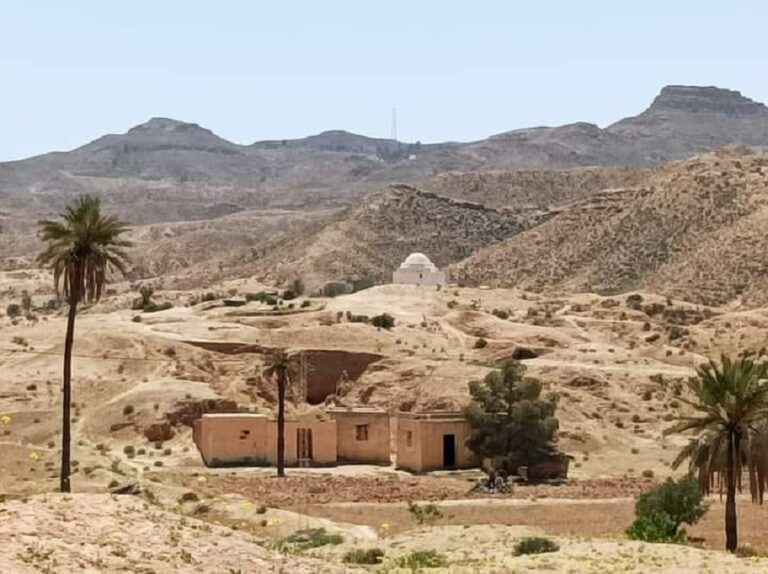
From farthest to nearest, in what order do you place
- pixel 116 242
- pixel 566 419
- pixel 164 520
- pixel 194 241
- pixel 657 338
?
pixel 194 241
pixel 657 338
pixel 566 419
pixel 116 242
pixel 164 520

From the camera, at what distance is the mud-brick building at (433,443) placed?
5259cm

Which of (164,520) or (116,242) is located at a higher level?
(116,242)

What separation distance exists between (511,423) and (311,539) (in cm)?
2134

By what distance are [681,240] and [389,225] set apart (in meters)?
39.6

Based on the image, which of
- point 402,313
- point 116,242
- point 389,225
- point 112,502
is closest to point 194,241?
point 389,225

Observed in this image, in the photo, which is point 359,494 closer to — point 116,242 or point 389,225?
point 116,242

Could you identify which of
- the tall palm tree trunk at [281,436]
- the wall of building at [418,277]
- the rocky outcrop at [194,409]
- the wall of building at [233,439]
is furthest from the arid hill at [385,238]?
the tall palm tree trunk at [281,436]

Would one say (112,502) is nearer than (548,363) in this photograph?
Yes

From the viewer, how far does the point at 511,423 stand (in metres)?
51.3

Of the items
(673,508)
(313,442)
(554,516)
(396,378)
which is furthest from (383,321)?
(673,508)

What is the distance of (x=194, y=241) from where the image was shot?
543 ft

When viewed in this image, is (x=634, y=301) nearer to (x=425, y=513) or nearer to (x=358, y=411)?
(x=358, y=411)

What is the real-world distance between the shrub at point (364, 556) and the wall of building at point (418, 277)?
64235 millimetres

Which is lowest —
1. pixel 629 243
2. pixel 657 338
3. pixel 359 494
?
pixel 359 494
